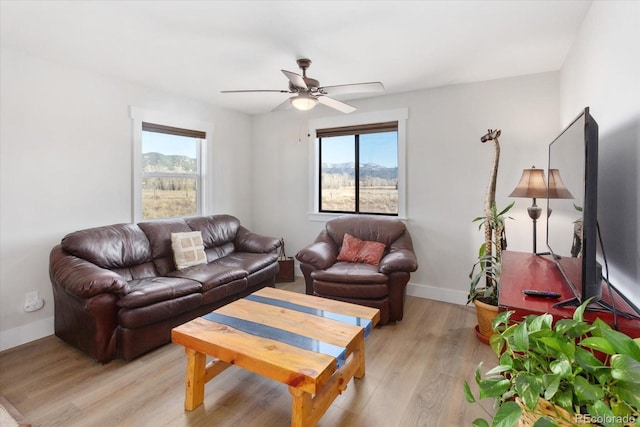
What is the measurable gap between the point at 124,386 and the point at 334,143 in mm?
3548

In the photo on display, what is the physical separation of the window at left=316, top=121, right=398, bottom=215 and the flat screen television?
2.29 metres

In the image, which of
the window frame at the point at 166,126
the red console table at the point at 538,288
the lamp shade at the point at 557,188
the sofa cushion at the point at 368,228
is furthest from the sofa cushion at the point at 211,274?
the lamp shade at the point at 557,188

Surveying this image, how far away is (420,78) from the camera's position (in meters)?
3.36

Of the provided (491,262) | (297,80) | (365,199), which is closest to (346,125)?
(365,199)

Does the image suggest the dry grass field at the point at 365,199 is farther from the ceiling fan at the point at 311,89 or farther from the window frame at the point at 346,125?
the ceiling fan at the point at 311,89

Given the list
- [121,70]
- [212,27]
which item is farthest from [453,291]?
[121,70]

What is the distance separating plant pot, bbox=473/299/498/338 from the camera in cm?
264

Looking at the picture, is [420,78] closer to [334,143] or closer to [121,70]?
[334,143]

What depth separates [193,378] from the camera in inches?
75.0

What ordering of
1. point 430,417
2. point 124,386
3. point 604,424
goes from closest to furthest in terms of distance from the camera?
1. point 604,424
2. point 430,417
3. point 124,386

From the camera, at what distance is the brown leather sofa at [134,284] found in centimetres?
237

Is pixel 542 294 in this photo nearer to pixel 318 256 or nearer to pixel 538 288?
pixel 538 288

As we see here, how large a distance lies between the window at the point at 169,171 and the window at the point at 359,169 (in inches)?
68.0

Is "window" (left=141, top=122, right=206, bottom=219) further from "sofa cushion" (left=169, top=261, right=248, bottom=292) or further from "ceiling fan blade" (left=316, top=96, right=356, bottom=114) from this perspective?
"ceiling fan blade" (left=316, top=96, right=356, bottom=114)
